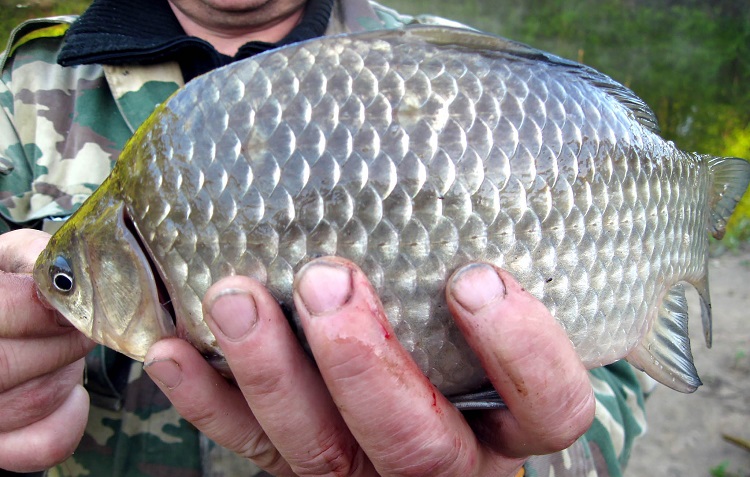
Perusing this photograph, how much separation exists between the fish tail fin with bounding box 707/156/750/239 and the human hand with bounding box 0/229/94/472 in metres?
1.26

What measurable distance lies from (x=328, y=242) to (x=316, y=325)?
0.12 metres

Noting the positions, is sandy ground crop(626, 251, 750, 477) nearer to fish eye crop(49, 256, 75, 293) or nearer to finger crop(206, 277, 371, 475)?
finger crop(206, 277, 371, 475)

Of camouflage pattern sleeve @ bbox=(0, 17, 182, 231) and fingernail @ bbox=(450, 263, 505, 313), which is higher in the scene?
fingernail @ bbox=(450, 263, 505, 313)

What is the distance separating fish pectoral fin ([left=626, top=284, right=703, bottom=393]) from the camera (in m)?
1.16

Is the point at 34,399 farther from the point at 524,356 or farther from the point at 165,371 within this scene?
the point at 524,356

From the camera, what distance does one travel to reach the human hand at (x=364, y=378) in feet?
2.77

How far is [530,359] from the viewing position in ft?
2.97

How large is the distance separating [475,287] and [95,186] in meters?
1.16

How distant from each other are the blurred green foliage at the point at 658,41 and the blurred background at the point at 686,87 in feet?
0.06

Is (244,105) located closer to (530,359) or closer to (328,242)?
(328,242)

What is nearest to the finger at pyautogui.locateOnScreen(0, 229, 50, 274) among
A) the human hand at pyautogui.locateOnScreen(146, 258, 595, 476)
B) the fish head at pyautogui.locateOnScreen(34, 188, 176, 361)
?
the fish head at pyautogui.locateOnScreen(34, 188, 176, 361)

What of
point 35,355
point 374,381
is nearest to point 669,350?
point 374,381

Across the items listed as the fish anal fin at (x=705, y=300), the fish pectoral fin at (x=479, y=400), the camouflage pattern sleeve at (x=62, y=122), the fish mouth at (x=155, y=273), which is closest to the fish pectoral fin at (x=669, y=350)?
the fish anal fin at (x=705, y=300)

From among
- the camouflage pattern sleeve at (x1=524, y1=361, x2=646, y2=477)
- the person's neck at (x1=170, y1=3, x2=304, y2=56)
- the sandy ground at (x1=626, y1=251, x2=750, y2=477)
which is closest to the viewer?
the camouflage pattern sleeve at (x1=524, y1=361, x2=646, y2=477)
